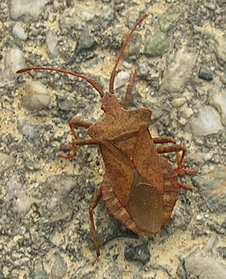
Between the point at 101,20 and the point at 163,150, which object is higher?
the point at 101,20

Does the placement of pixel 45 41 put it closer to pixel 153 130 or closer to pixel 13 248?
pixel 153 130

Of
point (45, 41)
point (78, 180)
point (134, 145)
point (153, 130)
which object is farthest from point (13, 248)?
point (45, 41)

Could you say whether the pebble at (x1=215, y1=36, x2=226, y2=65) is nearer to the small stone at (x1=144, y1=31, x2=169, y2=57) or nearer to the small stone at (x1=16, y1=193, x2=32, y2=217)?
the small stone at (x1=144, y1=31, x2=169, y2=57)

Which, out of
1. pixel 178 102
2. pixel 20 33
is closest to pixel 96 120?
pixel 178 102

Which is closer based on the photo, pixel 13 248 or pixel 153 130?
pixel 13 248

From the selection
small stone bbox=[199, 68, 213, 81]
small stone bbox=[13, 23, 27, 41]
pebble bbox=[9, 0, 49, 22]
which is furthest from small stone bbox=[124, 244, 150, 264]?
pebble bbox=[9, 0, 49, 22]

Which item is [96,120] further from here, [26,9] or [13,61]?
[26,9]

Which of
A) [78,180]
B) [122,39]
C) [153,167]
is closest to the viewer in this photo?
[153,167]

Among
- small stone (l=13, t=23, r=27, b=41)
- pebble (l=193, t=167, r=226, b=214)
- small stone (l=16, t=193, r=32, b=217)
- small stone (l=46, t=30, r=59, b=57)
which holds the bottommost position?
pebble (l=193, t=167, r=226, b=214)

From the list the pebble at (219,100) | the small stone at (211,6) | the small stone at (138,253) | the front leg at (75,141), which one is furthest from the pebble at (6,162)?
the small stone at (211,6)
